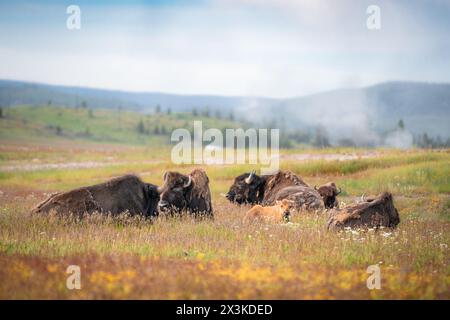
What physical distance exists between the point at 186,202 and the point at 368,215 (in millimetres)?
5295

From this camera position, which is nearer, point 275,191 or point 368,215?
point 368,215

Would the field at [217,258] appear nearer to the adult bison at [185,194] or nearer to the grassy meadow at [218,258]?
the grassy meadow at [218,258]

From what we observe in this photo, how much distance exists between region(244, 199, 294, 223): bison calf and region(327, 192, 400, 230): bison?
2.03 meters

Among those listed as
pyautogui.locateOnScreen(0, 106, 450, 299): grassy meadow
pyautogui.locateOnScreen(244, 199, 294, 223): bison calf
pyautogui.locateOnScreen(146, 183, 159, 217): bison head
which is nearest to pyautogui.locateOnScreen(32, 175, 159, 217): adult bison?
pyautogui.locateOnScreen(146, 183, 159, 217): bison head

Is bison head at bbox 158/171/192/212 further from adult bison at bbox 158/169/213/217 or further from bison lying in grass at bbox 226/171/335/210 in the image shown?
bison lying in grass at bbox 226/171/335/210

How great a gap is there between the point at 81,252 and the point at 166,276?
8.93ft

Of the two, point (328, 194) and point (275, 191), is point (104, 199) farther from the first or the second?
point (328, 194)

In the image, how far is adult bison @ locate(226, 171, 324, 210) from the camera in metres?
20.9

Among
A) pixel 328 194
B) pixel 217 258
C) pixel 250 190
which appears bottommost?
pixel 217 258

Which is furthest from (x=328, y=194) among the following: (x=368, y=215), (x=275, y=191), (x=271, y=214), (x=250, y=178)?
(x=368, y=215)

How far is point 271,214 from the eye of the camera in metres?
18.8
